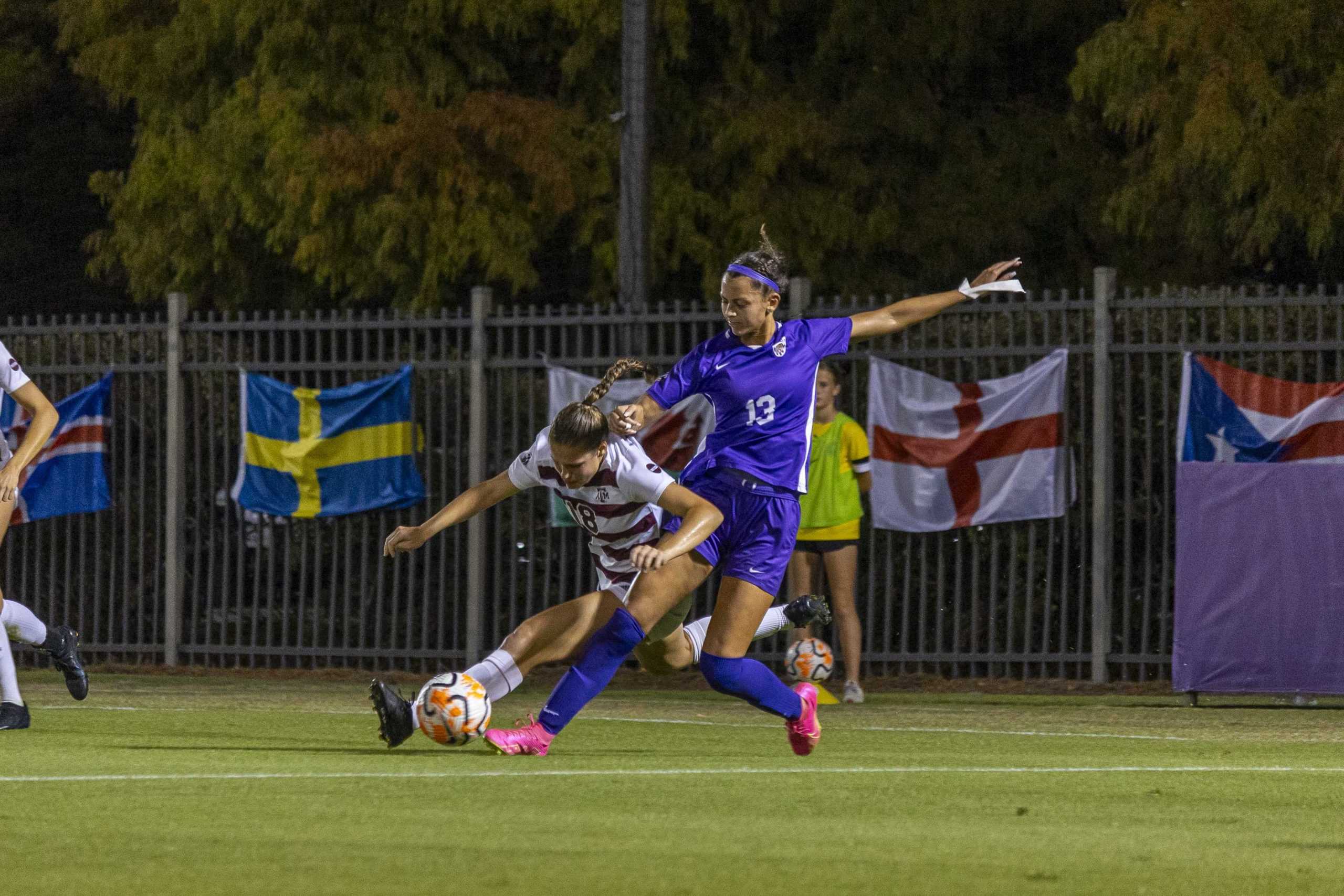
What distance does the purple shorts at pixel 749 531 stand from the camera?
934cm

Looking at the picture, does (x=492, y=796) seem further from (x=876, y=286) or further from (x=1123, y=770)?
(x=876, y=286)

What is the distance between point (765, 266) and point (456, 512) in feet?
5.09

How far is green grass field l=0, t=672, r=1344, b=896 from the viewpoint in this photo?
19.9 feet

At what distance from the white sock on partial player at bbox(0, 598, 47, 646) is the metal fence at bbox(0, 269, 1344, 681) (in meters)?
4.58

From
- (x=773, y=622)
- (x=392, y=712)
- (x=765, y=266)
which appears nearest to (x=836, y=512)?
(x=773, y=622)

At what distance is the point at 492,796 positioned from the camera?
775 cm

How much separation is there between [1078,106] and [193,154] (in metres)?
8.46

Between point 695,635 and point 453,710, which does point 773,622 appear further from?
point 453,710

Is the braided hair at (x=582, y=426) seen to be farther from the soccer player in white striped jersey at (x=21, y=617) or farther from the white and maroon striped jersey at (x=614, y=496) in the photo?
the soccer player in white striped jersey at (x=21, y=617)

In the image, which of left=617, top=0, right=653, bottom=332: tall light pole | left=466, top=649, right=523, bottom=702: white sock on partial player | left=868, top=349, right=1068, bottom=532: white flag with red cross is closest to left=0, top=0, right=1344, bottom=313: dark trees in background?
left=617, top=0, right=653, bottom=332: tall light pole

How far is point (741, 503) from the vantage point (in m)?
9.38

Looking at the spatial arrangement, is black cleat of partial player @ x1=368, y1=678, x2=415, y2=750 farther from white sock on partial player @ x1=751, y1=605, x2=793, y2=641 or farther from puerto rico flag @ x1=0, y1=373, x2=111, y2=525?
puerto rico flag @ x1=0, y1=373, x2=111, y2=525

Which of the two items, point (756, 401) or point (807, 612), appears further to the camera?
point (807, 612)

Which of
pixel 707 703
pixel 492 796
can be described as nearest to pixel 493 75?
pixel 707 703
